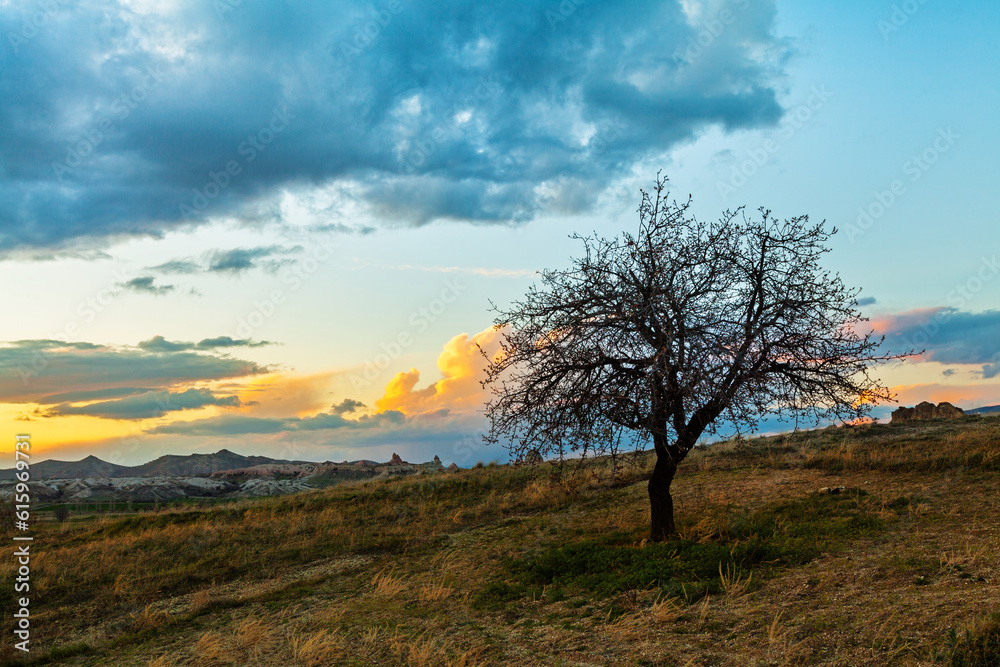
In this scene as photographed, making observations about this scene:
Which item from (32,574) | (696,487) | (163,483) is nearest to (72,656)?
(32,574)

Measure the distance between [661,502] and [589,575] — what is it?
3312 mm

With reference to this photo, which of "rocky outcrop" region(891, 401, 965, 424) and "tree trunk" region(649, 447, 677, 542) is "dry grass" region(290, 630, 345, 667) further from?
"rocky outcrop" region(891, 401, 965, 424)

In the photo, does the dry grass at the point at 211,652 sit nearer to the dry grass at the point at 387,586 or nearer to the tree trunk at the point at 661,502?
the dry grass at the point at 387,586

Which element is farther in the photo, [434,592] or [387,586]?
[387,586]

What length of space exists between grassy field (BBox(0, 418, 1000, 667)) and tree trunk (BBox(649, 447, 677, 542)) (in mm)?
530

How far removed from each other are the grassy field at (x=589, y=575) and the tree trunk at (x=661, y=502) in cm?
53

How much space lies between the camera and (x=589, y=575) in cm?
1231

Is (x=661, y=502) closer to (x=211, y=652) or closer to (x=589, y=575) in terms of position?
(x=589, y=575)

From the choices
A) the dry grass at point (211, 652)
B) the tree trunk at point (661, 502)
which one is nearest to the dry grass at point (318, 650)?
the dry grass at point (211, 652)

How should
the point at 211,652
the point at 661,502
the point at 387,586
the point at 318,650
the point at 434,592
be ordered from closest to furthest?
the point at 318,650
the point at 211,652
the point at 434,592
the point at 387,586
the point at 661,502

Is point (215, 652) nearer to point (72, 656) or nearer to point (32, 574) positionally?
point (72, 656)

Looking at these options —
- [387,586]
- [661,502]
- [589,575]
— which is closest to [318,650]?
[387,586]

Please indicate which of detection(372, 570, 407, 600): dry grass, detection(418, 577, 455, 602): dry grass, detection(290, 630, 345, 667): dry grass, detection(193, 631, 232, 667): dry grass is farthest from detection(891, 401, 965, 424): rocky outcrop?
detection(193, 631, 232, 667): dry grass

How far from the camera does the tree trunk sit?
1453 cm
